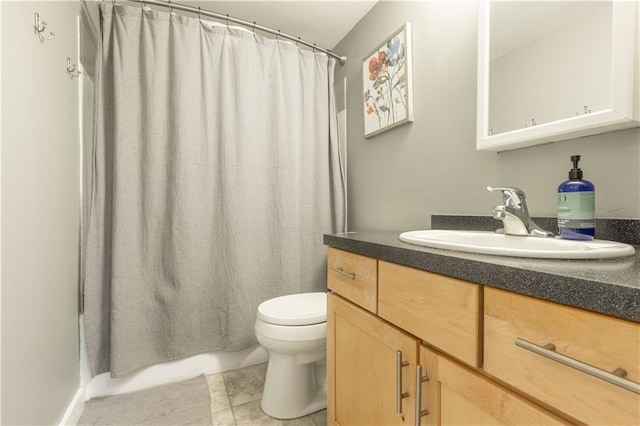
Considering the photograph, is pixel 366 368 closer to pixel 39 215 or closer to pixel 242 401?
pixel 242 401

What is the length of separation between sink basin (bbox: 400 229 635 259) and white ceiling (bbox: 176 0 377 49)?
1.47 meters

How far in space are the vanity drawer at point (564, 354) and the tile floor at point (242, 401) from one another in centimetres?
111

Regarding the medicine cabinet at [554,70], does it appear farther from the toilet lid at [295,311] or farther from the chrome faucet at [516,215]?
the toilet lid at [295,311]

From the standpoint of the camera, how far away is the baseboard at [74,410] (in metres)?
1.31

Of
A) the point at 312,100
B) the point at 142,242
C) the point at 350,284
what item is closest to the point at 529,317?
the point at 350,284

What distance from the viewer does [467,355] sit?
0.63 m

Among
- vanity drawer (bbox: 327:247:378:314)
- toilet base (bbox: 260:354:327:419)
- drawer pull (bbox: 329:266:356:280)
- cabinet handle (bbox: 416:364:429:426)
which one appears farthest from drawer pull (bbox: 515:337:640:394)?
toilet base (bbox: 260:354:327:419)

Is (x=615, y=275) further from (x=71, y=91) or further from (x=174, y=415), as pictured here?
(x=71, y=91)

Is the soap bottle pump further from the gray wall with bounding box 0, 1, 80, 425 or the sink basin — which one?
the gray wall with bounding box 0, 1, 80, 425

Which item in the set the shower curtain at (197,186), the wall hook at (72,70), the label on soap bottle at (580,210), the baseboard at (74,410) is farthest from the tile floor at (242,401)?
the wall hook at (72,70)

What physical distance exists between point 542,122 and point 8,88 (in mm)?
1577

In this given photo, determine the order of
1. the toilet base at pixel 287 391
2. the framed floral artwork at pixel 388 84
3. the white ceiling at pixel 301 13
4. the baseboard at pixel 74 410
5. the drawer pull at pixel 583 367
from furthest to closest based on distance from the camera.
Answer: the white ceiling at pixel 301 13
the framed floral artwork at pixel 388 84
the toilet base at pixel 287 391
the baseboard at pixel 74 410
the drawer pull at pixel 583 367

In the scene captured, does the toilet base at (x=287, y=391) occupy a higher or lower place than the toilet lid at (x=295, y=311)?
lower

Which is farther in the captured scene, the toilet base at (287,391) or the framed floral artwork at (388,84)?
the framed floral artwork at (388,84)
